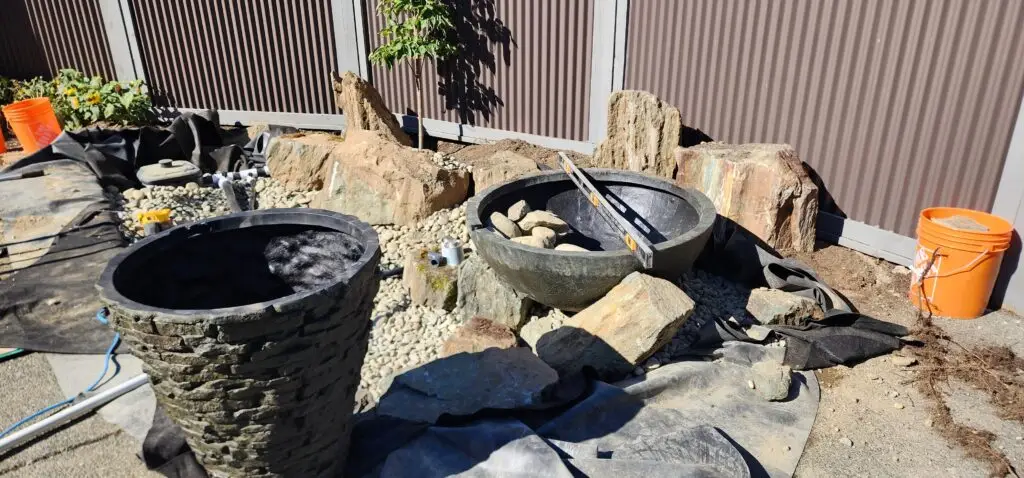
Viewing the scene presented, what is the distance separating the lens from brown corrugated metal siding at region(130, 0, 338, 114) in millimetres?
7945

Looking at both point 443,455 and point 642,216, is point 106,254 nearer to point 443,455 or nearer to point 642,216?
point 443,455

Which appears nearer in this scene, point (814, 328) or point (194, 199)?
point (814, 328)

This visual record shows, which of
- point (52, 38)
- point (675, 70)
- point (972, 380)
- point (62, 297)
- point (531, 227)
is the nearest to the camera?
point (972, 380)

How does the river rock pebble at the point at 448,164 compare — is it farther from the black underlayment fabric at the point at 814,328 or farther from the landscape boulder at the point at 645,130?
the black underlayment fabric at the point at 814,328

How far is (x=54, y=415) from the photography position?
3219 mm

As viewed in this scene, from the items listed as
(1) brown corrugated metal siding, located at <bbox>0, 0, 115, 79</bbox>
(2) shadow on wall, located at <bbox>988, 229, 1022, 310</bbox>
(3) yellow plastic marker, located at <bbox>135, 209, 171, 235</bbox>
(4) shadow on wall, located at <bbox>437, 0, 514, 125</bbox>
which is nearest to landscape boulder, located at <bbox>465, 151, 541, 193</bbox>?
(4) shadow on wall, located at <bbox>437, 0, 514, 125</bbox>

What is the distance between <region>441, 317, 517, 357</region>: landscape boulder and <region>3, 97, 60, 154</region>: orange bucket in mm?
6807

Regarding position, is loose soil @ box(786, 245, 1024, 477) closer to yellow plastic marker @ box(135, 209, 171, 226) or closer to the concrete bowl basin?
the concrete bowl basin

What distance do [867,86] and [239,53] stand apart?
23.9ft

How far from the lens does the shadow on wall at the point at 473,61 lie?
6.75m

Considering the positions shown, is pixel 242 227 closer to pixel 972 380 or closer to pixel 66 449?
pixel 66 449

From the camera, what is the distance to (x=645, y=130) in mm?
5188

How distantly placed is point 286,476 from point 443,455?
25.5 inches

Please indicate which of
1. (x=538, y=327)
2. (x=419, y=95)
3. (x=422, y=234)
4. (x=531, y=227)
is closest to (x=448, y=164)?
(x=422, y=234)
